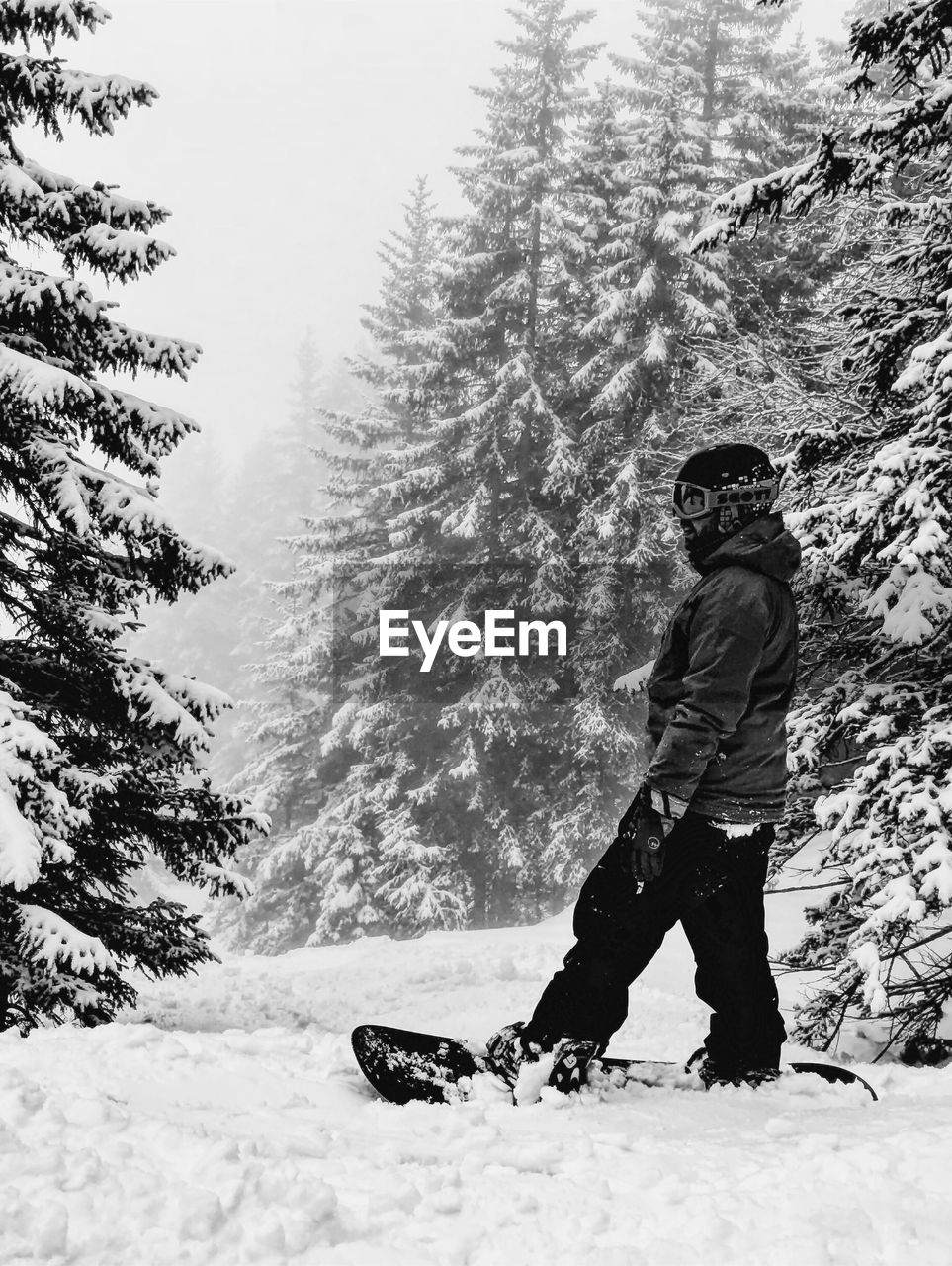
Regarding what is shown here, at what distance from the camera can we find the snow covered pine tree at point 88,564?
217 inches

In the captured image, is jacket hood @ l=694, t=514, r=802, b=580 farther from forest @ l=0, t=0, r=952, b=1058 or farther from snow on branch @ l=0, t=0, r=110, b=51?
snow on branch @ l=0, t=0, r=110, b=51

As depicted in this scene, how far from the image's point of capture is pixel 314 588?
73.5ft

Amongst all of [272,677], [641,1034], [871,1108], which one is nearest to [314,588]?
[272,677]

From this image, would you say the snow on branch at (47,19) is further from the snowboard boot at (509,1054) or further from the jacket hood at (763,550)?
the snowboard boot at (509,1054)

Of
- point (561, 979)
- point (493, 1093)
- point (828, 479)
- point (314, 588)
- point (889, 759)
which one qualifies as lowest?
point (493, 1093)

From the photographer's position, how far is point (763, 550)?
3236 millimetres

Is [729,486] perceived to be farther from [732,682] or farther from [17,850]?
Result: [17,850]

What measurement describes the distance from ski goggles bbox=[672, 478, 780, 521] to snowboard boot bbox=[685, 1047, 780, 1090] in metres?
2.22

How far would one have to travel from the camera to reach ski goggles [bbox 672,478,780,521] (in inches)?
133

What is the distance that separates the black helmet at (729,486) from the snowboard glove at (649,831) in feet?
3.70

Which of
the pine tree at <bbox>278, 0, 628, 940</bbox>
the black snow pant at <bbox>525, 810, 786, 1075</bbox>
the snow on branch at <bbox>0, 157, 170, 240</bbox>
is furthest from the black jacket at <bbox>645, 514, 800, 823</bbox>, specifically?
the pine tree at <bbox>278, 0, 628, 940</bbox>

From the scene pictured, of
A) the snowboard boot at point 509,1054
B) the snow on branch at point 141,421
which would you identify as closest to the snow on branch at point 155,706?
the snow on branch at point 141,421

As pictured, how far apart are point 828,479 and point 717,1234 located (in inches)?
212

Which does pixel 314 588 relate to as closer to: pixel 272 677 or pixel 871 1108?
pixel 272 677
